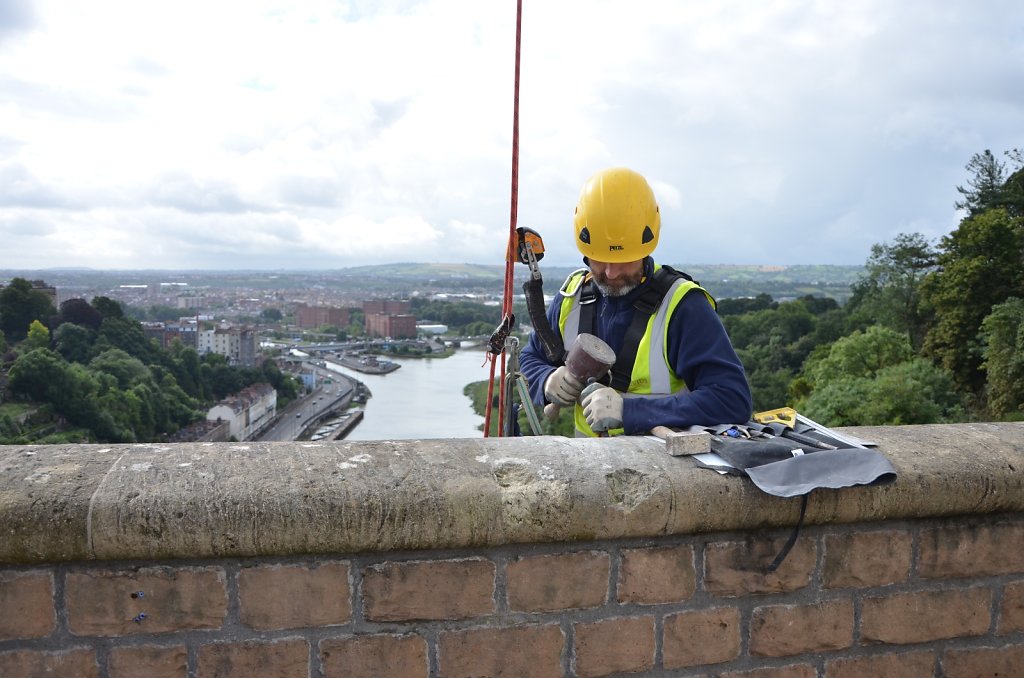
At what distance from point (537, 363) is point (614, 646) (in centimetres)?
159

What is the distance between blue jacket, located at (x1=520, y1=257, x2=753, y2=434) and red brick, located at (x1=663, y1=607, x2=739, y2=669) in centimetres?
70

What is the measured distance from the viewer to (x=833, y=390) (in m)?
39.0

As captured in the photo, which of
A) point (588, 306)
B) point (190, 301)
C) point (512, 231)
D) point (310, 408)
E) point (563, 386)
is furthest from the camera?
point (190, 301)

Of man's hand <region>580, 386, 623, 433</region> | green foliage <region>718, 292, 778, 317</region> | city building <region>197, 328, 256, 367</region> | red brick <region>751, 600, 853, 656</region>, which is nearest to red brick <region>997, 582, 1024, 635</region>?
red brick <region>751, 600, 853, 656</region>

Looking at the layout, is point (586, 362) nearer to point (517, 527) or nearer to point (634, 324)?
point (634, 324)

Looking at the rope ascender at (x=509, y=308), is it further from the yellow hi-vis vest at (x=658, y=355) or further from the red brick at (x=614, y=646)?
the red brick at (x=614, y=646)

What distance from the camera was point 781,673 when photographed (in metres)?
2.68

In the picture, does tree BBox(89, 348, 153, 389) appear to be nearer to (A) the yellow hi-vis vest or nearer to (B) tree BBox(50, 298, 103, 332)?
(B) tree BBox(50, 298, 103, 332)

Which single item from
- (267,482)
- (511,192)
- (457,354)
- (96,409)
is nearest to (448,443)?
(267,482)

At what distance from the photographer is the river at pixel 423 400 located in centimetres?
5078

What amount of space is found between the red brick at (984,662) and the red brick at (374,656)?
1.59 metres

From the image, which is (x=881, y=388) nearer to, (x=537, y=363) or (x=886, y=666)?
(x=537, y=363)

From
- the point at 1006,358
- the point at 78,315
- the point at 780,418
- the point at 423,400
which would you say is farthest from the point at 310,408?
the point at 780,418

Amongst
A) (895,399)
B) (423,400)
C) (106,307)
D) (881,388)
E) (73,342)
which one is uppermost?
(106,307)
